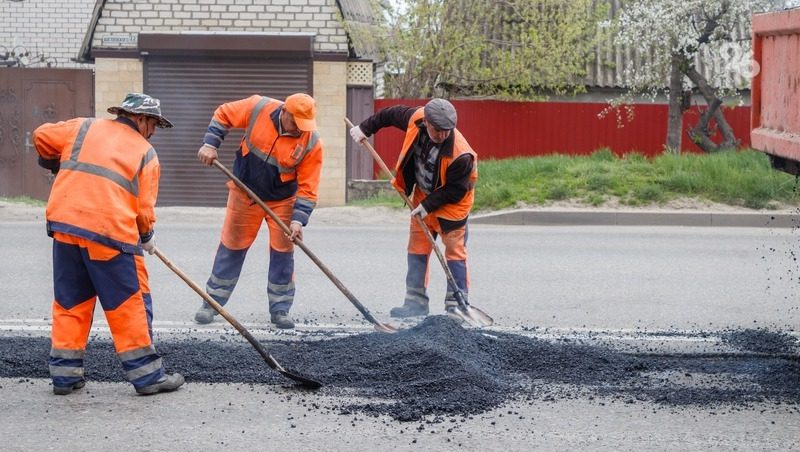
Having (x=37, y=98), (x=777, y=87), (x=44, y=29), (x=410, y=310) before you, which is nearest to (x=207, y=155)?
(x=410, y=310)

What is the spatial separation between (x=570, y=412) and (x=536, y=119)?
1468cm

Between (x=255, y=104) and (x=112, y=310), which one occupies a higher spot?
(x=255, y=104)

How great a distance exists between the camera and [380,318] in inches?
322

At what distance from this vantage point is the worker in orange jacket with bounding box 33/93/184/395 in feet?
18.6

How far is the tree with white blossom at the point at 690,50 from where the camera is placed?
18250 millimetres

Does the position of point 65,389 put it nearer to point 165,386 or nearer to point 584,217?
point 165,386

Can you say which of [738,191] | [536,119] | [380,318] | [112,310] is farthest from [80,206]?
[536,119]

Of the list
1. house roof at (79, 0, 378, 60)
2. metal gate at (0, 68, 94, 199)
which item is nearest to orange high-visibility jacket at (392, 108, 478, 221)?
house roof at (79, 0, 378, 60)

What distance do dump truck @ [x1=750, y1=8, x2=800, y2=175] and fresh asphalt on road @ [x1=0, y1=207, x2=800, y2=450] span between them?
121cm

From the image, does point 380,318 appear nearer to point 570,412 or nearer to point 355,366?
point 355,366

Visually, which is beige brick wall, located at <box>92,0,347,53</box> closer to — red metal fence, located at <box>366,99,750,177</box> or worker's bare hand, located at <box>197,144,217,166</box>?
red metal fence, located at <box>366,99,750,177</box>

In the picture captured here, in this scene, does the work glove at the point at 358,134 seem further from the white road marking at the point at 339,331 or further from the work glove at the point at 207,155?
the white road marking at the point at 339,331

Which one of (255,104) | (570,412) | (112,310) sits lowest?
(570,412)

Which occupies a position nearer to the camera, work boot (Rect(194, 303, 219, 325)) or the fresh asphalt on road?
Result: the fresh asphalt on road
